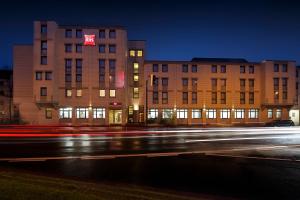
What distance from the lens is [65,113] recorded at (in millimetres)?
64625

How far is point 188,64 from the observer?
70250mm

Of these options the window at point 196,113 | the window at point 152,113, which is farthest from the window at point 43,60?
the window at point 196,113

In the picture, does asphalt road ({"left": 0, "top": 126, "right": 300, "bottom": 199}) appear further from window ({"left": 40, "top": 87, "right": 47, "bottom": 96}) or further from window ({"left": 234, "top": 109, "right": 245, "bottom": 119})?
window ({"left": 234, "top": 109, "right": 245, "bottom": 119})

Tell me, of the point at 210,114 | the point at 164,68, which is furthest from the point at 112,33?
the point at 210,114

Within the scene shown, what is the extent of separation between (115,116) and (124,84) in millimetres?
6026

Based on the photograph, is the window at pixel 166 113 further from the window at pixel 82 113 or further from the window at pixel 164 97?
the window at pixel 82 113

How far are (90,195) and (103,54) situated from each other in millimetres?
58256

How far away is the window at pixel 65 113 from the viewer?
64438 mm

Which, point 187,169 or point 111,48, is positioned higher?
point 111,48

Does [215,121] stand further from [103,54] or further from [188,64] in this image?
[103,54]

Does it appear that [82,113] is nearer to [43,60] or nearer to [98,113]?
[98,113]

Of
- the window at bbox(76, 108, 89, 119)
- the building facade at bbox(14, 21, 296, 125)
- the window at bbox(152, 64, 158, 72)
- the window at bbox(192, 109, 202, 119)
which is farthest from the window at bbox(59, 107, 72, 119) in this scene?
the window at bbox(192, 109, 202, 119)

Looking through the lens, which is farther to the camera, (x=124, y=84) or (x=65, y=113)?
(x=124, y=84)

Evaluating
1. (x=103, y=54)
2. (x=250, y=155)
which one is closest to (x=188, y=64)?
(x=103, y=54)
